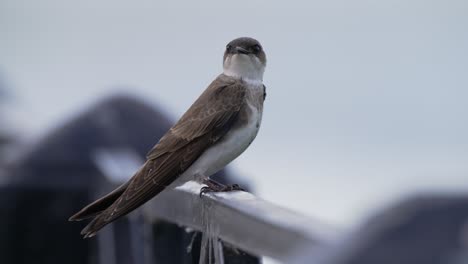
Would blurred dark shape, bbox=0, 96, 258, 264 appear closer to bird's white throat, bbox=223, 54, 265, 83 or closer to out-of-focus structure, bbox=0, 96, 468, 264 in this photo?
out-of-focus structure, bbox=0, 96, 468, 264

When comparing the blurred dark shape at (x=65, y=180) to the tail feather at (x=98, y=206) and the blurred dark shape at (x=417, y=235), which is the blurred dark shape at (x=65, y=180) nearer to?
the tail feather at (x=98, y=206)

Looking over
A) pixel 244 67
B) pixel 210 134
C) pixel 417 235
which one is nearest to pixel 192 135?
pixel 210 134

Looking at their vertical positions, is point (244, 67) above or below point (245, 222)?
above

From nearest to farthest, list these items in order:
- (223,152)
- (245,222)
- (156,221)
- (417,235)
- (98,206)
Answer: (417,235) → (245,222) → (156,221) → (98,206) → (223,152)

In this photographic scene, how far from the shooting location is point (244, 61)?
4.79 meters

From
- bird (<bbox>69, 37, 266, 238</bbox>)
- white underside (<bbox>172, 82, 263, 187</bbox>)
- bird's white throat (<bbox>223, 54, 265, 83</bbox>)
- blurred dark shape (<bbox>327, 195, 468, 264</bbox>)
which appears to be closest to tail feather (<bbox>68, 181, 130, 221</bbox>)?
A: bird (<bbox>69, 37, 266, 238</bbox>)

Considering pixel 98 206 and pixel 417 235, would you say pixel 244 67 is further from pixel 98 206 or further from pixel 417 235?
pixel 417 235

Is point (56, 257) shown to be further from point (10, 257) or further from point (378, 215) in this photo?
point (378, 215)

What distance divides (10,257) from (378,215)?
12.2ft

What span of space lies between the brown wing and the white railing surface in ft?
2.12

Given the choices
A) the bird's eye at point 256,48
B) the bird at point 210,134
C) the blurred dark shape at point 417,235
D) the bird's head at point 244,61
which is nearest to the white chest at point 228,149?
the bird at point 210,134

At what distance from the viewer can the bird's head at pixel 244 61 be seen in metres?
4.76

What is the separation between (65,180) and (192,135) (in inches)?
34.8

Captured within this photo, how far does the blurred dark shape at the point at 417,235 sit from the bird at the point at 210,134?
2.52m
